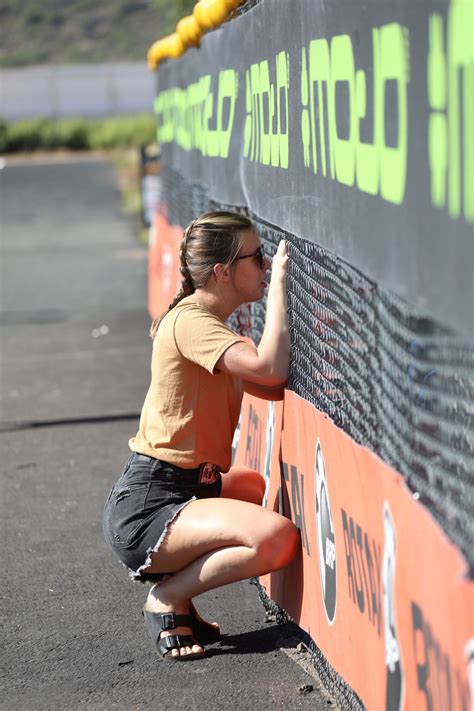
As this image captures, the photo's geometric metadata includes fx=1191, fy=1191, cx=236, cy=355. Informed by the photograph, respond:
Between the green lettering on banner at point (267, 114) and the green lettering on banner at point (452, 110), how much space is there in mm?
1704

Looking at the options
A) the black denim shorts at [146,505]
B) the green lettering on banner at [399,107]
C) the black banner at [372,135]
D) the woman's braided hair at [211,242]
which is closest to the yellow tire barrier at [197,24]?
the black banner at [372,135]

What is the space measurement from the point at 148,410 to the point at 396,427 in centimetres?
141

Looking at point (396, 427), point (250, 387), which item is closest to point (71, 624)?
point (250, 387)

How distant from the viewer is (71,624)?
4.56 m

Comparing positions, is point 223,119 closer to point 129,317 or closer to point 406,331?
point 406,331

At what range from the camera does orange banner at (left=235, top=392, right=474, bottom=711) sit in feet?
8.68

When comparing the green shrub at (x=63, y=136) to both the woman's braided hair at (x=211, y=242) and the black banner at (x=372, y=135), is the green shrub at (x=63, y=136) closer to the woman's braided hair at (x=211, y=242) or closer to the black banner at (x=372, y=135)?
the black banner at (x=372, y=135)

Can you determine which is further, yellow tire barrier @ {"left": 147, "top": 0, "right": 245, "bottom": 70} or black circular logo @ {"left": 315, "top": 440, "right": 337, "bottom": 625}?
yellow tire barrier @ {"left": 147, "top": 0, "right": 245, "bottom": 70}

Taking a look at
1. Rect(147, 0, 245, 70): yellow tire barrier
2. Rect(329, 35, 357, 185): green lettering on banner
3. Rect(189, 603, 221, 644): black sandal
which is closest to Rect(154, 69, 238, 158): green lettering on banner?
Rect(147, 0, 245, 70): yellow tire barrier

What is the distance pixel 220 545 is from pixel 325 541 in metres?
0.38

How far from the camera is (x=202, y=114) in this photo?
688 centimetres

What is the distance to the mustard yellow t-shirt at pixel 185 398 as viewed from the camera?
13.6ft

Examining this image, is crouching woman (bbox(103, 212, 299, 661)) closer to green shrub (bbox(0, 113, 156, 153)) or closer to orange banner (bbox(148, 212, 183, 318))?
orange banner (bbox(148, 212, 183, 318))

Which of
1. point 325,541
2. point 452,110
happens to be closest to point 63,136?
point 325,541
